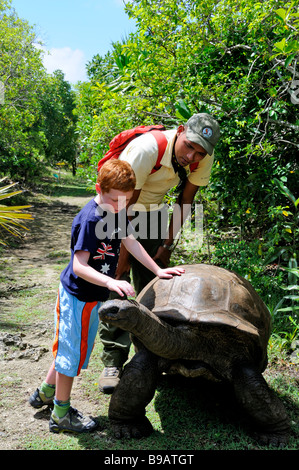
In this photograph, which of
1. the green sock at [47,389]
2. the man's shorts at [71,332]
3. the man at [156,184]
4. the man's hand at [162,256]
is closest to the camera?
the man's shorts at [71,332]

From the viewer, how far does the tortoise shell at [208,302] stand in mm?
2289

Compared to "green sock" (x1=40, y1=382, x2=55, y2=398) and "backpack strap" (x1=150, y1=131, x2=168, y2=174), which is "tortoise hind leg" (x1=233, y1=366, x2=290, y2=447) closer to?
"green sock" (x1=40, y1=382, x2=55, y2=398)

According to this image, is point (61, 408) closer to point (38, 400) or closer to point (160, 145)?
point (38, 400)

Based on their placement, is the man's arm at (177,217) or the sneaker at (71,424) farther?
the man's arm at (177,217)

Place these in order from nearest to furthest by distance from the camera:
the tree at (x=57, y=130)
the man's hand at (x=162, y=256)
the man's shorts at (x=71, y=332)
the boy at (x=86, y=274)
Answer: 1. the boy at (x=86, y=274)
2. the man's shorts at (x=71, y=332)
3. the man's hand at (x=162, y=256)
4. the tree at (x=57, y=130)

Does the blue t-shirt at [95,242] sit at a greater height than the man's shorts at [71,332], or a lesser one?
greater

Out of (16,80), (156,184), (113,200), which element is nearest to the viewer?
(113,200)

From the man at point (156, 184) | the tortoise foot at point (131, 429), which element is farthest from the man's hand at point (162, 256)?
the tortoise foot at point (131, 429)

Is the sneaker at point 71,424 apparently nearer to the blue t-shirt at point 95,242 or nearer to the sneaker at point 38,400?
the sneaker at point 38,400

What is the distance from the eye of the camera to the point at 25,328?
3818 mm

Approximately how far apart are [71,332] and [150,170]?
1.11 m

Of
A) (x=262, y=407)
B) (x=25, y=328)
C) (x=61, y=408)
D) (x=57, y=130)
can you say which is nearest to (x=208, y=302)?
(x=262, y=407)

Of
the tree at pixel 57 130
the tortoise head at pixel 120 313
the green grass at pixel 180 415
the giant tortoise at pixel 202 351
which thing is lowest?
the green grass at pixel 180 415

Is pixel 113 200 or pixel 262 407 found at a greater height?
pixel 113 200
